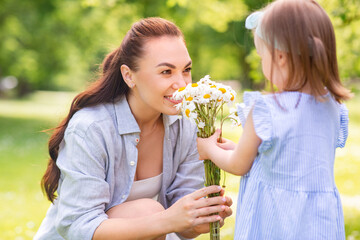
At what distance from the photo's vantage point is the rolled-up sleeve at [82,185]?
2.77 m

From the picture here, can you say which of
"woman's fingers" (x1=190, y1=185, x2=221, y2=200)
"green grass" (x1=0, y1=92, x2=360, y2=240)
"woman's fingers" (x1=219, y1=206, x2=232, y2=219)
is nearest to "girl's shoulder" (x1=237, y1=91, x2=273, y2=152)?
"woman's fingers" (x1=190, y1=185, x2=221, y2=200)

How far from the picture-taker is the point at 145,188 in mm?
3252

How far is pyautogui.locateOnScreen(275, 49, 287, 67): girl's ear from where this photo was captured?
221cm

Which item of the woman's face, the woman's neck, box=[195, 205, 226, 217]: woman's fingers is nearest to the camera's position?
box=[195, 205, 226, 217]: woman's fingers

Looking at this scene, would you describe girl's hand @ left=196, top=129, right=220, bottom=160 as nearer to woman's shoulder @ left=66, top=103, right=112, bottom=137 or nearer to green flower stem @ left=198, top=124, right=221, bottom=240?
green flower stem @ left=198, top=124, right=221, bottom=240

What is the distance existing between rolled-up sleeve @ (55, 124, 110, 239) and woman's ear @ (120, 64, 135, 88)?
354 millimetres

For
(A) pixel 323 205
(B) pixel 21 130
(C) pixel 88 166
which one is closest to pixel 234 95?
(A) pixel 323 205

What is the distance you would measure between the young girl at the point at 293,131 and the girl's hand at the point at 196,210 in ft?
1.01

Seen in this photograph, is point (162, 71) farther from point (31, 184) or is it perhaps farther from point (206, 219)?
point (31, 184)

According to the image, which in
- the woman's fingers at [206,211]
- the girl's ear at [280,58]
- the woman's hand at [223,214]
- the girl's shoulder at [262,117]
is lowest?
the woman's hand at [223,214]

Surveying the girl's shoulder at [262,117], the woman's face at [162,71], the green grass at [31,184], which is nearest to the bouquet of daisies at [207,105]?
the woman's face at [162,71]

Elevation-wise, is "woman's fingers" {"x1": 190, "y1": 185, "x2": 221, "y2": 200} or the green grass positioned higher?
"woman's fingers" {"x1": 190, "y1": 185, "x2": 221, "y2": 200}

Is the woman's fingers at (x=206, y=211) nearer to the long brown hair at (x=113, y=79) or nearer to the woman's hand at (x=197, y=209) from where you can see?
the woman's hand at (x=197, y=209)

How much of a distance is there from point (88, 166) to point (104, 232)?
0.40 meters
